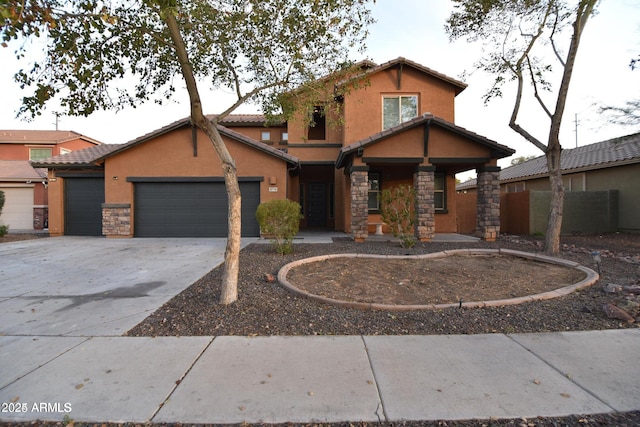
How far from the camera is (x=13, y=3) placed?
10.5 feet

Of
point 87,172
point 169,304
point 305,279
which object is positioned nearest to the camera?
point 169,304

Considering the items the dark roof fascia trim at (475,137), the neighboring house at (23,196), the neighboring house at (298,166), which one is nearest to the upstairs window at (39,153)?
the neighboring house at (23,196)

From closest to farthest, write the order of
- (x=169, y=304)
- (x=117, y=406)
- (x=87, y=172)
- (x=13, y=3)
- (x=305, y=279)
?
(x=117, y=406), (x=13, y=3), (x=169, y=304), (x=305, y=279), (x=87, y=172)

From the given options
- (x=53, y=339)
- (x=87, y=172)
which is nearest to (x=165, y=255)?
(x=53, y=339)

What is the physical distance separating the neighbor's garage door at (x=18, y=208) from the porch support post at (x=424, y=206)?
68.7ft

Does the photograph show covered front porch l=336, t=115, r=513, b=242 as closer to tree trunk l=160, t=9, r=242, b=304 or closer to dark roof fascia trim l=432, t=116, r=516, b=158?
dark roof fascia trim l=432, t=116, r=516, b=158

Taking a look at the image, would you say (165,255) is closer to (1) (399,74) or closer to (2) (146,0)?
(2) (146,0)

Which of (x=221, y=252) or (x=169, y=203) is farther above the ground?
(x=169, y=203)

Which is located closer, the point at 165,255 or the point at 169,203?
the point at 165,255

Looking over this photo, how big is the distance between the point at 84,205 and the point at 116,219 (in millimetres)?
2508

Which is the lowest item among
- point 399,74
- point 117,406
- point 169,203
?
point 117,406

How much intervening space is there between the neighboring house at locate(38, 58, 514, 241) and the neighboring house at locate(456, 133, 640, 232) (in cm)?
562

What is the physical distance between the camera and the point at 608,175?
1508 centimetres

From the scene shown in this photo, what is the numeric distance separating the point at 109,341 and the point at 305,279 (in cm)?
326
